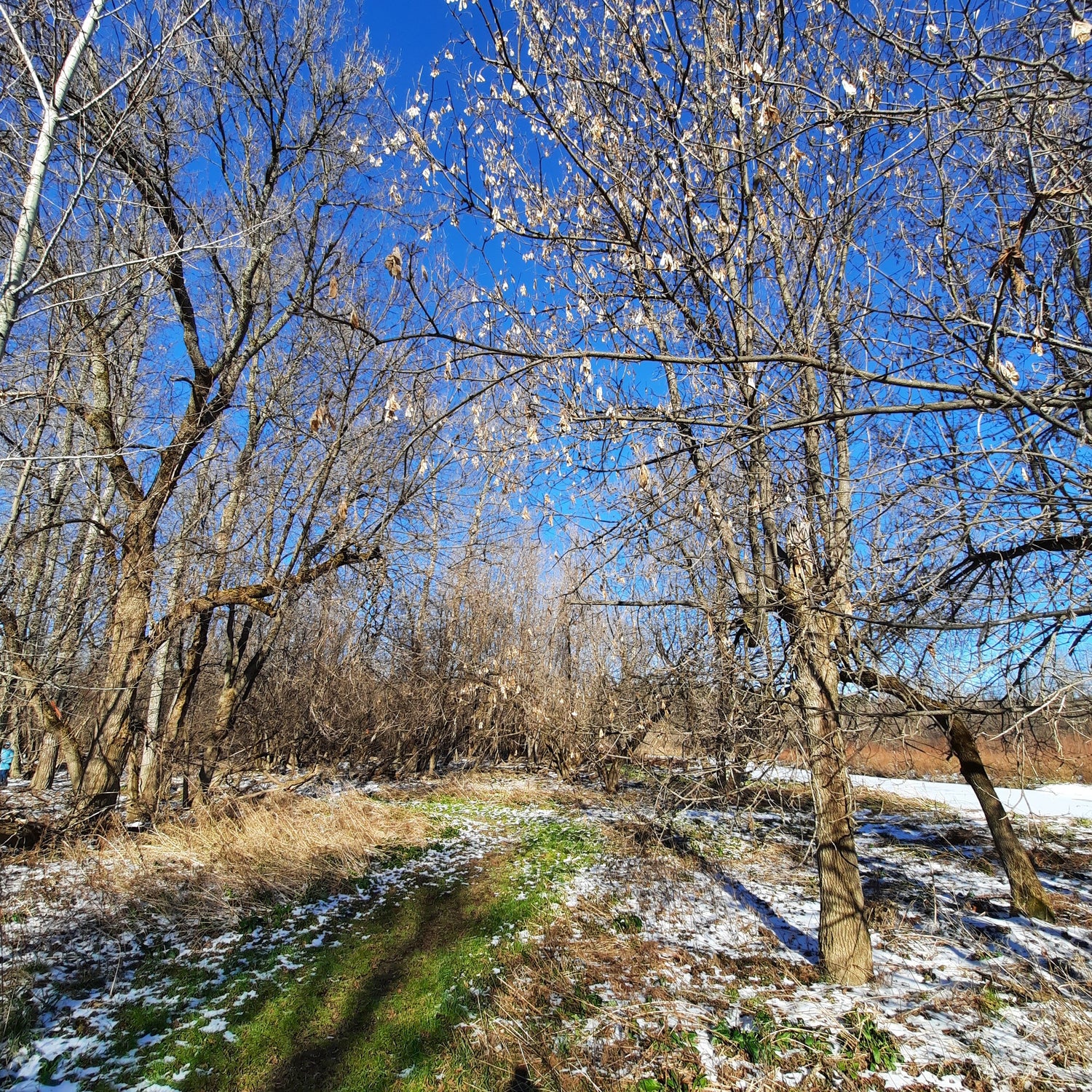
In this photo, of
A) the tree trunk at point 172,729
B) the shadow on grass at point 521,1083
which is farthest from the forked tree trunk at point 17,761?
the shadow on grass at point 521,1083

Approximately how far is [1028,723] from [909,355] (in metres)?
2.24

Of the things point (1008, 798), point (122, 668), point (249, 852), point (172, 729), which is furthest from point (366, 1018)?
point (1008, 798)

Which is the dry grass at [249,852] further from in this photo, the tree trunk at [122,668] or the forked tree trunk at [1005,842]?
the forked tree trunk at [1005,842]

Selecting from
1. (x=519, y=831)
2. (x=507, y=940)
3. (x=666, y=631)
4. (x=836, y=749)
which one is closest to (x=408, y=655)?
(x=519, y=831)

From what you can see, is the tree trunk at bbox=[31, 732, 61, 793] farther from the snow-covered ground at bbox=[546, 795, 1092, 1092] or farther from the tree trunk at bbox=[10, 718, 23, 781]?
the snow-covered ground at bbox=[546, 795, 1092, 1092]

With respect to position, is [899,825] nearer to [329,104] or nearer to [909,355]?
[909,355]

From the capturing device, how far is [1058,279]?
4.06 metres

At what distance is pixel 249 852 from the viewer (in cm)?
634

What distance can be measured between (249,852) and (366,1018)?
10.5 ft

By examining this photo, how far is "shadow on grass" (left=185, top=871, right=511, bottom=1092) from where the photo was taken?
3.26m

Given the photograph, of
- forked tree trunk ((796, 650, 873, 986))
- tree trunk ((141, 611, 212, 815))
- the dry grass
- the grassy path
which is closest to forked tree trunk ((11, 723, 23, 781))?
tree trunk ((141, 611, 212, 815))

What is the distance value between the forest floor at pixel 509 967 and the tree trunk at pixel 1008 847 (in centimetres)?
19

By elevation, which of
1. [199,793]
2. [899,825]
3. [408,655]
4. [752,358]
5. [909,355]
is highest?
[909,355]

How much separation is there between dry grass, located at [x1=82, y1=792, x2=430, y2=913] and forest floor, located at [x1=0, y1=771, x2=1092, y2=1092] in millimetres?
34
